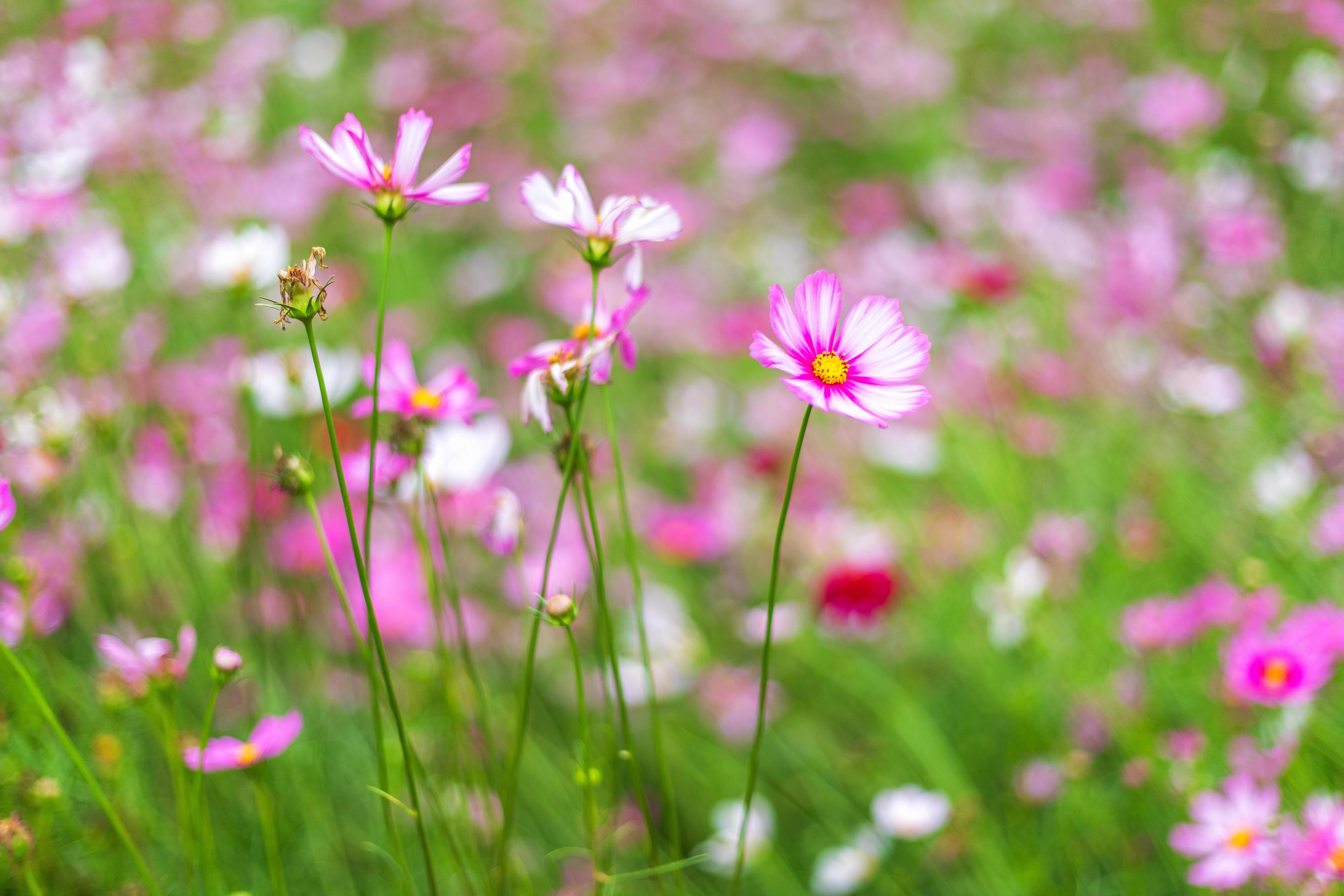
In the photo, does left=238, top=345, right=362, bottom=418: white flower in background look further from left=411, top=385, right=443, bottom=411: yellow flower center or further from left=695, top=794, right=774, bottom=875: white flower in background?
left=695, top=794, right=774, bottom=875: white flower in background

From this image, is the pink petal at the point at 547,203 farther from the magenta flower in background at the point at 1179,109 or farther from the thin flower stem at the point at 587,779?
the magenta flower in background at the point at 1179,109

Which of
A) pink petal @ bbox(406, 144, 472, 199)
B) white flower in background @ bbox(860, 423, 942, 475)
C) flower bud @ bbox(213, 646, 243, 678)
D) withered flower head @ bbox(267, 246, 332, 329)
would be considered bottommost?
white flower in background @ bbox(860, 423, 942, 475)

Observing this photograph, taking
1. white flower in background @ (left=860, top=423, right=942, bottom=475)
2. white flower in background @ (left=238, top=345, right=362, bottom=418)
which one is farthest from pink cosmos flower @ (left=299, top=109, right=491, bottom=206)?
white flower in background @ (left=860, top=423, right=942, bottom=475)

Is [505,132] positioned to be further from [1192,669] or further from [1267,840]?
[1267,840]

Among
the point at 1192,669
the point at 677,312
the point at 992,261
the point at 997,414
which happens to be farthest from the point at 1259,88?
the point at 1192,669

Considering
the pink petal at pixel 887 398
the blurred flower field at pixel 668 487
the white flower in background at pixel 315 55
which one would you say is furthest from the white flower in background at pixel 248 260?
the white flower in background at pixel 315 55

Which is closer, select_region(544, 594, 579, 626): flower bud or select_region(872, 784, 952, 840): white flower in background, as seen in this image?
select_region(544, 594, 579, 626): flower bud

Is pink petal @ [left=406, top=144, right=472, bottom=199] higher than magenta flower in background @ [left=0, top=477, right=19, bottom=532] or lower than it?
higher
